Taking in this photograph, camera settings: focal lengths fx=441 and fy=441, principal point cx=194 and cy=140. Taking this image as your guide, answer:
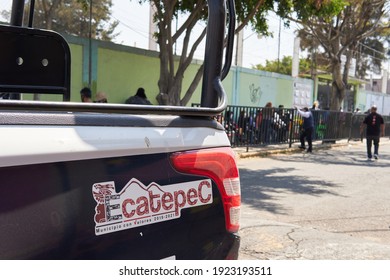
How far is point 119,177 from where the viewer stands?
1.63 metres

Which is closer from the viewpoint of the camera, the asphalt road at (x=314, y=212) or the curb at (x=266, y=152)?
the asphalt road at (x=314, y=212)

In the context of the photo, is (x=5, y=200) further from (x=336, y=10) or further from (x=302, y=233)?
(x=336, y=10)

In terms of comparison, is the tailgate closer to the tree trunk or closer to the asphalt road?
the asphalt road

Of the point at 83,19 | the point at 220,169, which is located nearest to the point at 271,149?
the point at 83,19

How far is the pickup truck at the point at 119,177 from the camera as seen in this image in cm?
140

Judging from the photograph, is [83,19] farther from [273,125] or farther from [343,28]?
[343,28]

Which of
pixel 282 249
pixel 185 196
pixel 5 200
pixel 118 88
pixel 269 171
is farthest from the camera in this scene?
pixel 118 88

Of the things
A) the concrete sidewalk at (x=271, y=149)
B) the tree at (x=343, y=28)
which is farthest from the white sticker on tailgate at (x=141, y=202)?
the tree at (x=343, y=28)

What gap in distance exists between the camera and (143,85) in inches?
555

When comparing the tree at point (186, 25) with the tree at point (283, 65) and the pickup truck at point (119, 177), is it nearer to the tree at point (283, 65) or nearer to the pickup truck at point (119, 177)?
the pickup truck at point (119, 177)

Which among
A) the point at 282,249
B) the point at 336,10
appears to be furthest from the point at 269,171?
the point at 282,249

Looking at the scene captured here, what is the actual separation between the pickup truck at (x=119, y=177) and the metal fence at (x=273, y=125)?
28.5 ft

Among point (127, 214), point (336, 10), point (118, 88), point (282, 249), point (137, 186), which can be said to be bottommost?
point (282, 249)

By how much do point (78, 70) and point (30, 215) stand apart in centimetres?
1114
